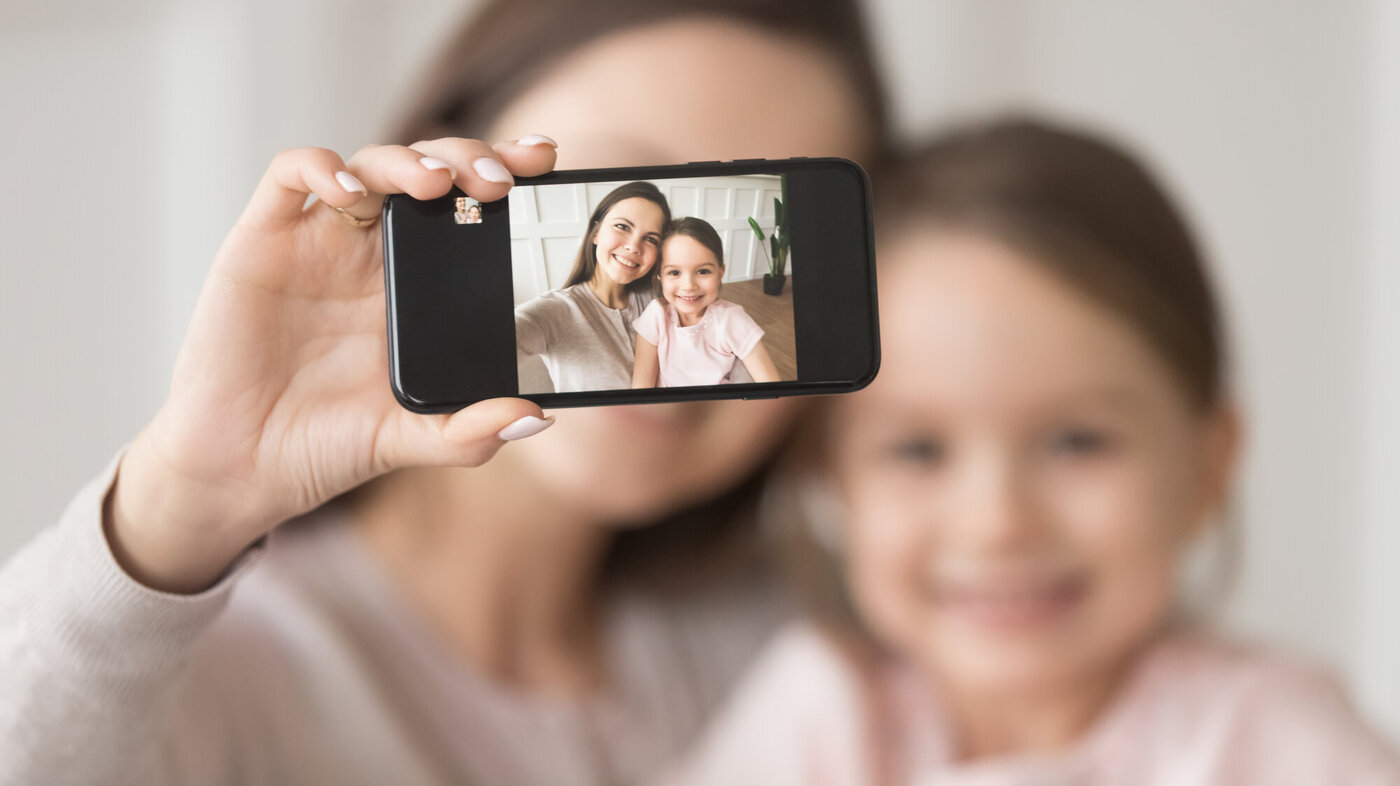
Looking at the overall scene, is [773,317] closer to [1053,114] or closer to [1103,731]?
[1103,731]

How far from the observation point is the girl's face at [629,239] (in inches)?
15.0

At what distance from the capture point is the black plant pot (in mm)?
383

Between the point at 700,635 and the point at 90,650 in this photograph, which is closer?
the point at 90,650

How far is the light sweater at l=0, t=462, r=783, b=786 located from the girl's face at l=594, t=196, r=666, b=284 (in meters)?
0.22

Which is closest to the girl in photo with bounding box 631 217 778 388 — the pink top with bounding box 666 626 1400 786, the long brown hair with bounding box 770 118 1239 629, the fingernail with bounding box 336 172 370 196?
the fingernail with bounding box 336 172 370 196

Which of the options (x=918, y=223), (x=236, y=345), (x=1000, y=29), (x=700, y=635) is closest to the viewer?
(x=236, y=345)

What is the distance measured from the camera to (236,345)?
1.25 ft

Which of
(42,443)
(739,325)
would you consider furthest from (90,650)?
(42,443)

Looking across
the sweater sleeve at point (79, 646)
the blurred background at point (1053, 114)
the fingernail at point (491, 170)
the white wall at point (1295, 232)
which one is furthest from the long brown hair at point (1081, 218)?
the sweater sleeve at point (79, 646)

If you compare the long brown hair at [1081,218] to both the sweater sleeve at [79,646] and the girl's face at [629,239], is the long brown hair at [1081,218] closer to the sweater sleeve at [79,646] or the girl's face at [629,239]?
the girl's face at [629,239]

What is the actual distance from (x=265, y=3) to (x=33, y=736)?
2.30 feet

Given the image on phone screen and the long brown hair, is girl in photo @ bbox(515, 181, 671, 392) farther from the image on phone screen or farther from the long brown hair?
the long brown hair

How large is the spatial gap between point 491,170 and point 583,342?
0.08m

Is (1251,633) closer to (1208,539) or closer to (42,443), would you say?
(1208,539)
